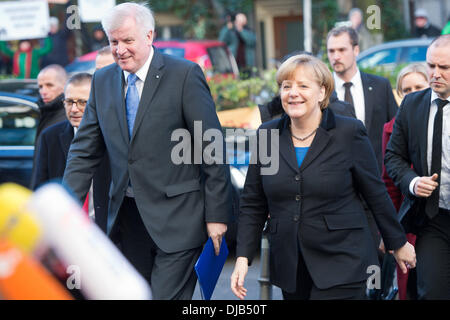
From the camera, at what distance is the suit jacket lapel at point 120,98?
4180mm

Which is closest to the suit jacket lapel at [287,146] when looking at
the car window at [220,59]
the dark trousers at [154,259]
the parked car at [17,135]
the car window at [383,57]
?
the dark trousers at [154,259]

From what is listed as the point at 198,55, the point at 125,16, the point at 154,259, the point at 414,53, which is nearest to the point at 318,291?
the point at 154,259

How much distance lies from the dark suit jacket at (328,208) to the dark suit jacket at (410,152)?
51 cm

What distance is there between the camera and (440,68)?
4262mm

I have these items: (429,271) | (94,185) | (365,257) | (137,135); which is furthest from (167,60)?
(429,271)

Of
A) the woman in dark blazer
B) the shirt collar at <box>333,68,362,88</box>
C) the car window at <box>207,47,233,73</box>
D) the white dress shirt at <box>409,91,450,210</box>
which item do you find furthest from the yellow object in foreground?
the car window at <box>207,47,233,73</box>

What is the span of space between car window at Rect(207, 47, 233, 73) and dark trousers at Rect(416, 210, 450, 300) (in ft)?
37.0

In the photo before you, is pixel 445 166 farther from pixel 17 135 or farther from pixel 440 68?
pixel 17 135

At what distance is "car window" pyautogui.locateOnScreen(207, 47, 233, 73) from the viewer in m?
15.6

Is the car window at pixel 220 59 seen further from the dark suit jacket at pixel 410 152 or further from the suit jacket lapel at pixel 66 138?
the dark suit jacket at pixel 410 152

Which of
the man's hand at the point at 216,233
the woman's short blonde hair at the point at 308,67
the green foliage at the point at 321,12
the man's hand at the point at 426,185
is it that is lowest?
the man's hand at the point at 216,233

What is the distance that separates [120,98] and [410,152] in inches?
67.6

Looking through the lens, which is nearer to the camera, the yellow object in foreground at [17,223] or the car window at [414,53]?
the yellow object in foreground at [17,223]

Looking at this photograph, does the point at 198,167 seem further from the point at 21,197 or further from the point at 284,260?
the point at 21,197
